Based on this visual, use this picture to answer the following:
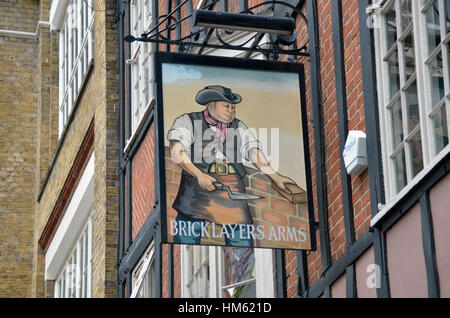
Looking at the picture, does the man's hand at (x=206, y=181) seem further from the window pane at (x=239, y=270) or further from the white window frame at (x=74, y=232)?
the white window frame at (x=74, y=232)

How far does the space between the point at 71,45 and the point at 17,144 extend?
10.2ft

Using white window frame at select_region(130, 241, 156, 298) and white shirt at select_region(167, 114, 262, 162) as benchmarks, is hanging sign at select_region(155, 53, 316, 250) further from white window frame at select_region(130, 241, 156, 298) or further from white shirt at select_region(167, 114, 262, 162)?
white window frame at select_region(130, 241, 156, 298)

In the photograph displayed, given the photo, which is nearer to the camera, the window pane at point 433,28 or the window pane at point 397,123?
the window pane at point 433,28

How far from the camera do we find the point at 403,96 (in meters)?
7.92

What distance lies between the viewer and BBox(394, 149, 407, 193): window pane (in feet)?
25.8

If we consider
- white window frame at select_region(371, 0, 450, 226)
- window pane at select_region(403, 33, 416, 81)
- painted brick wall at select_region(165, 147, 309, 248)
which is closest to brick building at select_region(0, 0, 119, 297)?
painted brick wall at select_region(165, 147, 309, 248)

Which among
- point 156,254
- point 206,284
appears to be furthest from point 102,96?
point 206,284

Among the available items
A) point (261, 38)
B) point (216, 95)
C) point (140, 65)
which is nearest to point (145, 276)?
point (140, 65)

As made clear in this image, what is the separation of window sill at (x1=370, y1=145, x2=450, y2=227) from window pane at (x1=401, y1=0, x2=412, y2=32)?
4.19ft

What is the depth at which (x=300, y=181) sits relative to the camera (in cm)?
881

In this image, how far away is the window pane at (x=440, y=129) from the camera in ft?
24.0

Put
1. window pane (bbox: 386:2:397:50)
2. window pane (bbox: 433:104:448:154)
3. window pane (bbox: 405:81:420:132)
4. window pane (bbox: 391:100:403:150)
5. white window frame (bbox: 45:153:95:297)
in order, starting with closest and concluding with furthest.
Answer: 1. window pane (bbox: 433:104:448:154)
2. window pane (bbox: 405:81:420:132)
3. window pane (bbox: 391:100:403:150)
4. window pane (bbox: 386:2:397:50)
5. white window frame (bbox: 45:153:95:297)

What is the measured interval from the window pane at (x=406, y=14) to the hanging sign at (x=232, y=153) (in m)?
1.32

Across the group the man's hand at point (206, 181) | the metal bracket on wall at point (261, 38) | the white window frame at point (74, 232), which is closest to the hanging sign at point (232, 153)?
the man's hand at point (206, 181)
